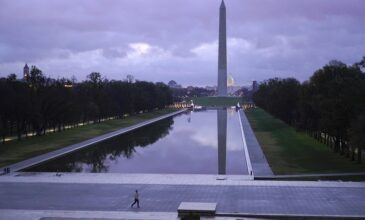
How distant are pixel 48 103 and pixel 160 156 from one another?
61.5 ft

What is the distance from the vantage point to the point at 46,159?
31.0 m

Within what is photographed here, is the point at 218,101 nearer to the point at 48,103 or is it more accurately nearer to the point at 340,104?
the point at 48,103

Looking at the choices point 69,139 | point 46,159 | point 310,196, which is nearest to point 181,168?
point 46,159

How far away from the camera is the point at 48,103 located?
160ft

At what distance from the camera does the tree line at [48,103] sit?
42312 millimetres

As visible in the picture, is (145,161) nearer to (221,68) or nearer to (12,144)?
(12,144)

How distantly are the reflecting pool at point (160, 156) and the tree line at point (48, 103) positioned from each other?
7.02 meters

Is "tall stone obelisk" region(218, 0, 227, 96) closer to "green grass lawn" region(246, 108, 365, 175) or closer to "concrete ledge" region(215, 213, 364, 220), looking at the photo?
"green grass lawn" region(246, 108, 365, 175)

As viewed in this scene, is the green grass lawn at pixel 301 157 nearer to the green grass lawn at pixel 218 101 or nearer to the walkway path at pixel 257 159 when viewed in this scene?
the walkway path at pixel 257 159

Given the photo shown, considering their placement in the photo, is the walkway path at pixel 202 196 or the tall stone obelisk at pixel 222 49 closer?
the walkway path at pixel 202 196

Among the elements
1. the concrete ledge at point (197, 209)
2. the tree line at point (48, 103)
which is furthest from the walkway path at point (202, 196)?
the tree line at point (48, 103)

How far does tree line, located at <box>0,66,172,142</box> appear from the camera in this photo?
42.3 meters

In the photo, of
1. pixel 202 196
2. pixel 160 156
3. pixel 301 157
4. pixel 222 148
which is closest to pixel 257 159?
pixel 301 157

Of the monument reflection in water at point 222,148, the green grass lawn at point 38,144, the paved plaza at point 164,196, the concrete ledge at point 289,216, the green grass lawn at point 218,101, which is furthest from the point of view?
the green grass lawn at point 218,101
